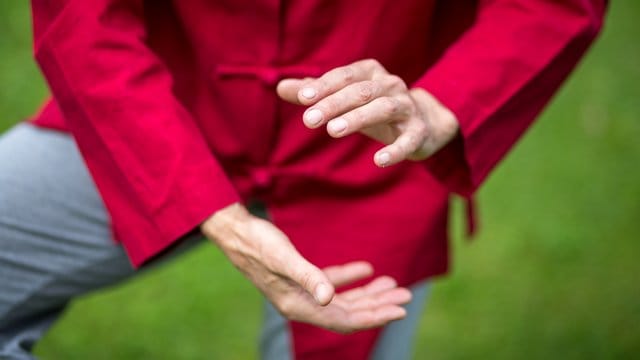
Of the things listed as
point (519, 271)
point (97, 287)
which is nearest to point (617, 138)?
point (519, 271)

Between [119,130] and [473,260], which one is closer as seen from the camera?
[119,130]

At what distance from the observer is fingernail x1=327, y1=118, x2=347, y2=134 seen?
0.98m

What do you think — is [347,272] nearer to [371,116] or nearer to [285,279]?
[285,279]

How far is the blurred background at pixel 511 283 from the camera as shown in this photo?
2.30m

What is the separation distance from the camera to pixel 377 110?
1028 mm

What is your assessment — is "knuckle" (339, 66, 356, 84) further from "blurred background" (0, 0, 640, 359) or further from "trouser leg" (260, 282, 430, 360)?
"blurred background" (0, 0, 640, 359)

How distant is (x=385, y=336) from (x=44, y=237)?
61 cm

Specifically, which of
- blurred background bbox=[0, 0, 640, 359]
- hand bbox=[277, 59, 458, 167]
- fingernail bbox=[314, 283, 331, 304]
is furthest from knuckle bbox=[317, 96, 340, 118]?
blurred background bbox=[0, 0, 640, 359]

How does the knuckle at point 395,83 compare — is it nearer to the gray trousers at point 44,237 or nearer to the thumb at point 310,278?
the thumb at point 310,278

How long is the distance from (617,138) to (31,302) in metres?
2.50

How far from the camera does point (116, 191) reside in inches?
47.9

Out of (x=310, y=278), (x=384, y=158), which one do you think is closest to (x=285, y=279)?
(x=310, y=278)

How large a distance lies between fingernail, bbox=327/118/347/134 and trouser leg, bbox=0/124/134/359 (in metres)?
0.53

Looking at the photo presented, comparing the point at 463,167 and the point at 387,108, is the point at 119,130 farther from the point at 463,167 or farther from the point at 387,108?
the point at 463,167
